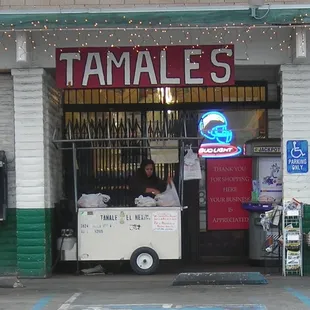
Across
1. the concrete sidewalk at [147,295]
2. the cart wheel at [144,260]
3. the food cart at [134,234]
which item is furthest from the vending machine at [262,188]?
the cart wheel at [144,260]

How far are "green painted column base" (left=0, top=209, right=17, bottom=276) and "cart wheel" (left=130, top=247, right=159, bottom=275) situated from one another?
2050mm

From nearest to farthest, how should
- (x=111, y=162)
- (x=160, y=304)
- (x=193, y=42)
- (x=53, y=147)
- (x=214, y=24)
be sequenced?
1. (x=160, y=304)
2. (x=214, y=24)
3. (x=193, y=42)
4. (x=53, y=147)
5. (x=111, y=162)

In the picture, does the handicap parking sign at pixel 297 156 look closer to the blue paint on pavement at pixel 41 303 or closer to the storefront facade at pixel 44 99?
the storefront facade at pixel 44 99

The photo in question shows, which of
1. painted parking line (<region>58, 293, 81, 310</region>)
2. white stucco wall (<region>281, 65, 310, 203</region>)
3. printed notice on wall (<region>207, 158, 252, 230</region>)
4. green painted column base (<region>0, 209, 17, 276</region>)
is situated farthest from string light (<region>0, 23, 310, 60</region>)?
painted parking line (<region>58, 293, 81, 310</region>)

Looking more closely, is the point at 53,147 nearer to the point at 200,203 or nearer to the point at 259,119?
the point at 200,203

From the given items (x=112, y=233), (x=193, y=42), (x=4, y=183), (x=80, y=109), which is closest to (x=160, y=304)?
(x=112, y=233)

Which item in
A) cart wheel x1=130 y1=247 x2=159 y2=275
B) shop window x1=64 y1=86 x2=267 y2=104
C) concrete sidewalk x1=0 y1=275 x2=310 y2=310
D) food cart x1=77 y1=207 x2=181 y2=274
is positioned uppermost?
shop window x1=64 y1=86 x2=267 y2=104

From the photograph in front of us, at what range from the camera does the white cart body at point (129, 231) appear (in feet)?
36.0

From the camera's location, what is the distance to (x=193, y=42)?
10820mm

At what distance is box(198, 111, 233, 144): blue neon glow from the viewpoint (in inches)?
502

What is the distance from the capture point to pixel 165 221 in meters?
11.0

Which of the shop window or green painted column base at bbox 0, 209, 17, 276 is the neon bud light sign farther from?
green painted column base at bbox 0, 209, 17, 276

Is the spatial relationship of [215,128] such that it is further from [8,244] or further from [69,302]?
[69,302]

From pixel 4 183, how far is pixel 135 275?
8.98 ft
